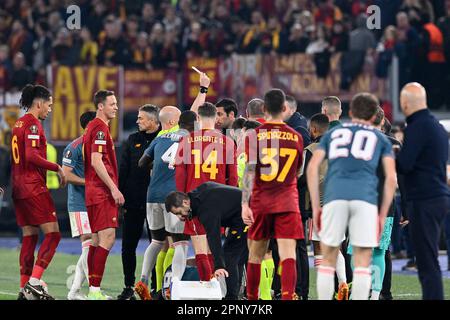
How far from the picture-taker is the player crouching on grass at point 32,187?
11656 millimetres

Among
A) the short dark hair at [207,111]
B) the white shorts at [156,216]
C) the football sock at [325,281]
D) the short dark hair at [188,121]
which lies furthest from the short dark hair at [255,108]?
the football sock at [325,281]

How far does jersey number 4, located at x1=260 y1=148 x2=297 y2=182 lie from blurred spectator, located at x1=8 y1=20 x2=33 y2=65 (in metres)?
16.5

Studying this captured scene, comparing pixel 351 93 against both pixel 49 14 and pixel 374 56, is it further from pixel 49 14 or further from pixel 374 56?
pixel 49 14

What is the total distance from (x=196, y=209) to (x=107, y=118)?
1555 mm

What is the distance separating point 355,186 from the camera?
9.46 meters

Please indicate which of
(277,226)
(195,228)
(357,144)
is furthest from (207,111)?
(357,144)

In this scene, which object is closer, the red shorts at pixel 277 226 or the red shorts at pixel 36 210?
the red shorts at pixel 277 226

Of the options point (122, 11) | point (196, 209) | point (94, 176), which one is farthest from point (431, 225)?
point (122, 11)

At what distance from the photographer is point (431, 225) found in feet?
32.4

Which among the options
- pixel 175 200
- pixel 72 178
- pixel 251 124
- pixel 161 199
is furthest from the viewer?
pixel 72 178

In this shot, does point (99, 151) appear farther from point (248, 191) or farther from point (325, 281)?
point (325, 281)

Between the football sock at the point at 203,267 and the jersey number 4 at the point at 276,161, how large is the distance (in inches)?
52.1

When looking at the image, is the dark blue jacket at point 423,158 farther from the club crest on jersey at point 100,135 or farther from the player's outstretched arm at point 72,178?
the player's outstretched arm at point 72,178

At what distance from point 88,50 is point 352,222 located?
52.5 ft
